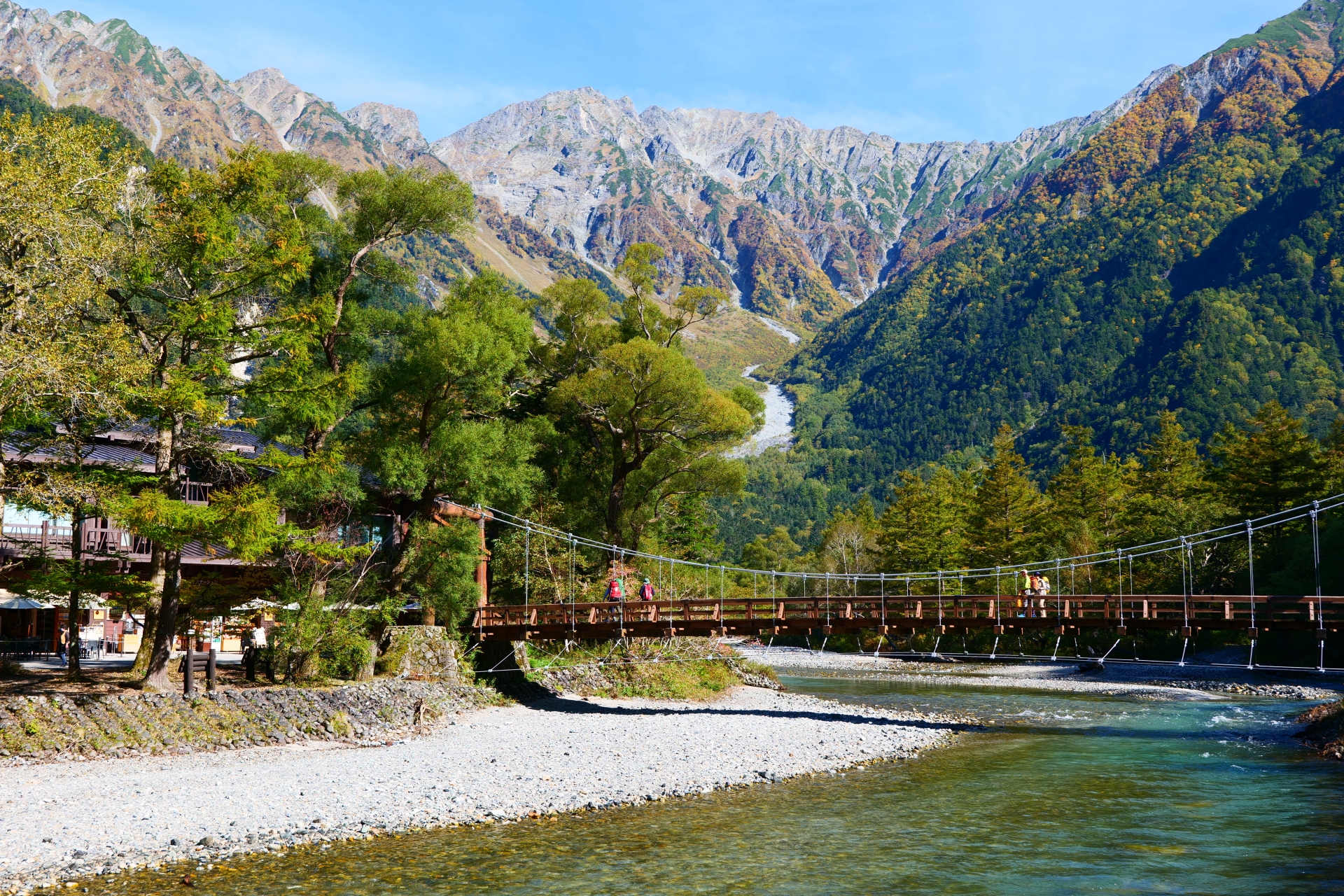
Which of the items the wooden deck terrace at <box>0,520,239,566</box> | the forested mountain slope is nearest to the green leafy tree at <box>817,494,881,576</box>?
the forested mountain slope

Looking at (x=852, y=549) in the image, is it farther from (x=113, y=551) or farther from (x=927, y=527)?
(x=113, y=551)

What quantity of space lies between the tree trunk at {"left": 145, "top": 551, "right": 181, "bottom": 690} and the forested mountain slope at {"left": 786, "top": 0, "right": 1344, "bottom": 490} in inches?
4383

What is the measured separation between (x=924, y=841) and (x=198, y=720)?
1257 cm

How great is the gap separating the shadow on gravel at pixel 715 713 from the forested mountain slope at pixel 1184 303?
9689 centimetres

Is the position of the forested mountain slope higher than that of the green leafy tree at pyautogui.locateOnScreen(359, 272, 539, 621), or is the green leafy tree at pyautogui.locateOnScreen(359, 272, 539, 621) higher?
the forested mountain slope

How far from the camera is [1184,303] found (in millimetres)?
138750

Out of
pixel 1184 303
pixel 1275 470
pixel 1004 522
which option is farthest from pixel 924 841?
pixel 1184 303

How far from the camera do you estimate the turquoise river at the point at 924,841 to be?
35.8 ft

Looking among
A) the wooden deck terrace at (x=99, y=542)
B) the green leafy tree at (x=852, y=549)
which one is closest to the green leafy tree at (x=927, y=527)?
the green leafy tree at (x=852, y=549)

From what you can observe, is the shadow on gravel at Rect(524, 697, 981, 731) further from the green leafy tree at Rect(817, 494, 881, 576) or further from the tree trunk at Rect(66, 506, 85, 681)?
the green leafy tree at Rect(817, 494, 881, 576)

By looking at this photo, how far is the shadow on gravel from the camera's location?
24.8 metres

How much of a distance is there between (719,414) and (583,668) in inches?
359

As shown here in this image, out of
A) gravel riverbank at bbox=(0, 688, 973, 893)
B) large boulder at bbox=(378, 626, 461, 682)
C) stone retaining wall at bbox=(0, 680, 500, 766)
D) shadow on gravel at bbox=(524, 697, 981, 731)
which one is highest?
large boulder at bbox=(378, 626, 461, 682)

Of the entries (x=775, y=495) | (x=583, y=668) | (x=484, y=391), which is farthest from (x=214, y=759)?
(x=775, y=495)
